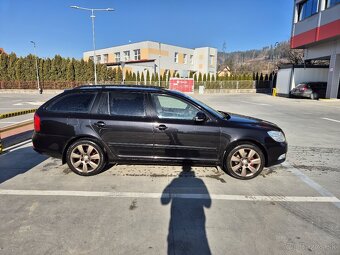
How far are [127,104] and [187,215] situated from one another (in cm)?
227

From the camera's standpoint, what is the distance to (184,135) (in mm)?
4246

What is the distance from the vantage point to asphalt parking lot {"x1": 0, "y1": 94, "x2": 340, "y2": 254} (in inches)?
103

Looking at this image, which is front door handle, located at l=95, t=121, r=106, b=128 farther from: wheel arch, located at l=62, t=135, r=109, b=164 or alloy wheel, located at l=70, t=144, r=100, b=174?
alloy wheel, located at l=70, t=144, r=100, b=174

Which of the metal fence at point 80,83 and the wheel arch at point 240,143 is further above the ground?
the metal fence at point 80,83

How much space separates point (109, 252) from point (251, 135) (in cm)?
299

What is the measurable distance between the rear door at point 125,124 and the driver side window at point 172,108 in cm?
24

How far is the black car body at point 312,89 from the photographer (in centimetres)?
2352

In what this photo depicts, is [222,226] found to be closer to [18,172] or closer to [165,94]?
[165,94]

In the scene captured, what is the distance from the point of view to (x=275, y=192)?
155 inches

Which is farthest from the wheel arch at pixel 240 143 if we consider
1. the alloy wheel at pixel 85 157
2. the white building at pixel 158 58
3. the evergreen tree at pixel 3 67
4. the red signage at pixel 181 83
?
the evergreen tree at pixel 3 67

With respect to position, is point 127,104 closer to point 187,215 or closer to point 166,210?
point 166,210

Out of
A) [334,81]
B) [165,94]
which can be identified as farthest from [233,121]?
[334,81]

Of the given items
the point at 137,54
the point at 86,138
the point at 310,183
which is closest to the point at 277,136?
the point at 310,183

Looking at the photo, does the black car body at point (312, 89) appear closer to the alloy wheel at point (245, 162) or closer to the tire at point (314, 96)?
the tire at point (314, 96)
